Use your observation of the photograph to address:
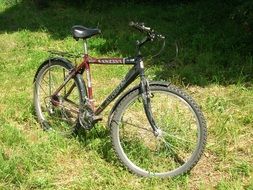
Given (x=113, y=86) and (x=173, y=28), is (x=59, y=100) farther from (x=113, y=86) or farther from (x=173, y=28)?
(x=173, y=28)

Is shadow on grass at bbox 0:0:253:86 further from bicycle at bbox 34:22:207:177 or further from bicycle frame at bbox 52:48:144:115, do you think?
bicycle frame at bbox 52:48:144:115

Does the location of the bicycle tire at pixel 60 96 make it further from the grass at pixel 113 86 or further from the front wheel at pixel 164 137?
the front wheel at pixel 164 137

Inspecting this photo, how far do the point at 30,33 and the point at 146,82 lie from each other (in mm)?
7355

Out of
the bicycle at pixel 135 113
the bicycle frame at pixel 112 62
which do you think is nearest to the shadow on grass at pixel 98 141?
the bicycle at pixel 135 113

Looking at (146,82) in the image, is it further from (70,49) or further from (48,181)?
(70,49)

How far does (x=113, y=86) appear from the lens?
843 centimetres

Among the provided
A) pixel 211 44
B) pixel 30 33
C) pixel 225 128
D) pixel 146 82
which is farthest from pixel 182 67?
pixel 30 33

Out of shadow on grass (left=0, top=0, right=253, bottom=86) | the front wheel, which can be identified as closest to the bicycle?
the front wheel

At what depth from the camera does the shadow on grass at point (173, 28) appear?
8.77 meters

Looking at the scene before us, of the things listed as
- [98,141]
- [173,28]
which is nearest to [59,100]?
[98,141]

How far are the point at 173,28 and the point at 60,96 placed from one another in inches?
227

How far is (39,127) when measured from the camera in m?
6.84

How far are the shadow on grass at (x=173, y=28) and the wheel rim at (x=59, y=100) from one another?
8.38 feet

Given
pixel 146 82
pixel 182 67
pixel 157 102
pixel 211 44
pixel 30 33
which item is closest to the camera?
pixel 146 82
